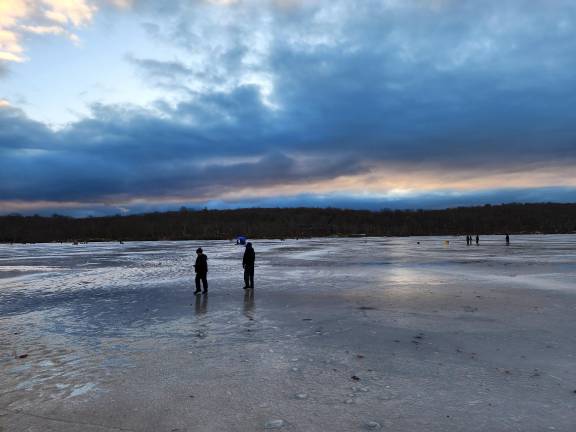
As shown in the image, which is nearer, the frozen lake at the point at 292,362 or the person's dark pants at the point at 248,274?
the frozen lake at the point at 292,362

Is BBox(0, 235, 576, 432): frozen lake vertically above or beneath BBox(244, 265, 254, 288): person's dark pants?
beneath

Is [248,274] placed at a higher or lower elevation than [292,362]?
higher

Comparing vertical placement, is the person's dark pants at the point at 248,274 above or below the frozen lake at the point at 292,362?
above

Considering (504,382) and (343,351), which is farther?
(343,351)

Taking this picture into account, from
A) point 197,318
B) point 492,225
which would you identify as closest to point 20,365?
point 197,318

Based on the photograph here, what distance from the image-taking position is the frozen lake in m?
5.48

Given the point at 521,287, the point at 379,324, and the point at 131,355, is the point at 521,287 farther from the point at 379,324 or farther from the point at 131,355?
the point at 131,355

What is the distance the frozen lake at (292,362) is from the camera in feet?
18.0

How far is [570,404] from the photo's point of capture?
18.8ft

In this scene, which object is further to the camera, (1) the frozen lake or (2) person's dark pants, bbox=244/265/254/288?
(2) person's dark pants, bbox=244/265/254/288

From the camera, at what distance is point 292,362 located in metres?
7.72

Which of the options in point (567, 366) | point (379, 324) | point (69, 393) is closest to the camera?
point (69, 393)

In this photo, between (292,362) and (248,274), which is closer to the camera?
(292,362)

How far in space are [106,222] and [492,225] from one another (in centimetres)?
16752
